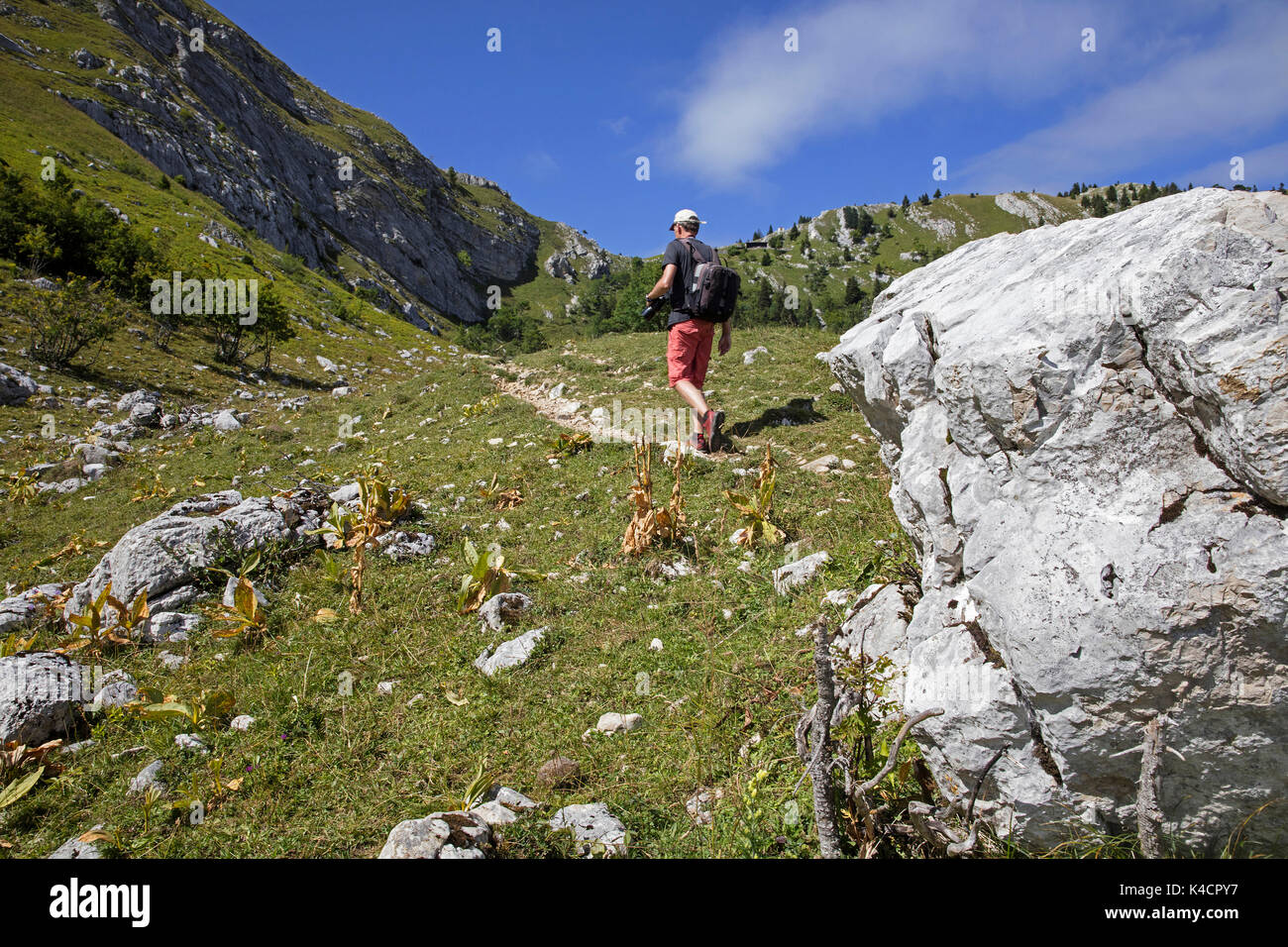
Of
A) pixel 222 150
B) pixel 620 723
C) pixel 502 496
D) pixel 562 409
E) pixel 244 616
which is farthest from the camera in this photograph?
pixel 222 150

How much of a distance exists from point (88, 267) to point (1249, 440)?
4607 centimetres

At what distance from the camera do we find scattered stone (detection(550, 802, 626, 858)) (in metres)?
3.05

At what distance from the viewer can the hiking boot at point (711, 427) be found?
8.93 metres

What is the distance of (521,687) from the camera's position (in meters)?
4.55

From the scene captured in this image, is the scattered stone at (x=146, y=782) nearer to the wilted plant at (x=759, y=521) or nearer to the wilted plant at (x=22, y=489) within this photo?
the wilted plant at (x=759, y=521)

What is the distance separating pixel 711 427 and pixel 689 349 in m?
1.28

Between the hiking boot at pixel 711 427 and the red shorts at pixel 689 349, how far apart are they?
2.18ft

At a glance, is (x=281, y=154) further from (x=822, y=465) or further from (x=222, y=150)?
(x=822, y=465)

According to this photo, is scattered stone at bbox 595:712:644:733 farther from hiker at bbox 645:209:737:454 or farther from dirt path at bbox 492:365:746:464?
hiker at bbox 645:209:737:454

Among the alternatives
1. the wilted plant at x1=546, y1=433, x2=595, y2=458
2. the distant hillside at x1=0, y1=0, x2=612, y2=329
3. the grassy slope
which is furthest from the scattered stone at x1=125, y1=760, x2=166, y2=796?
the distant hillside at x1=0, y1=0, x2=612, y2=329

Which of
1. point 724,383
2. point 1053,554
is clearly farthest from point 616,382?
point 1053,554

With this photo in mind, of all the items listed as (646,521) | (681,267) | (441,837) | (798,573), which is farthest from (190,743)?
(681,267)

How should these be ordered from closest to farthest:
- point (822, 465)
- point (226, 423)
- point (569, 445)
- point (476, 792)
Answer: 1. point (476, 792)
2. point (822, 465)
3. point (569, 445)
4. point (226, 423)
